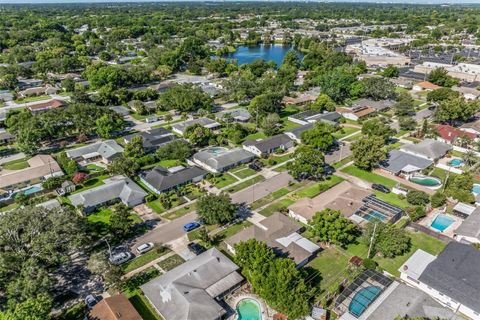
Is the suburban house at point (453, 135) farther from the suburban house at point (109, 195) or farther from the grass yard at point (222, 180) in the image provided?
the suburban house at point (109, 195)

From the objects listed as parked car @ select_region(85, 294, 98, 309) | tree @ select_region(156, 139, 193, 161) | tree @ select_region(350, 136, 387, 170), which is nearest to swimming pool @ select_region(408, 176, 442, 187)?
tree @ select_region(350, 136, 387, 170)

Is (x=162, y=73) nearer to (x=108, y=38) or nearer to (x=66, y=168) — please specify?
(x=66, y=168)

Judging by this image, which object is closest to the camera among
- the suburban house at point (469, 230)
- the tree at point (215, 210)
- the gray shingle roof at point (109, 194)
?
the suburban house at point (469, 230)

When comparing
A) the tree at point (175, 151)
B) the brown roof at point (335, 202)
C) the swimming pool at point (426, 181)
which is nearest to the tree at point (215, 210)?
the brown roof at point (335, 202)

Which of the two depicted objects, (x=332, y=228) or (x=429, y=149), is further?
(x=429, y=149)

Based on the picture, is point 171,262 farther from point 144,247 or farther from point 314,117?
point 314,117

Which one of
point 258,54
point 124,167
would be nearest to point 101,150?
point 124,167

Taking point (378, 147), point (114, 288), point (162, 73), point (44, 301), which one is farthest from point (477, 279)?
point (162, 73)
